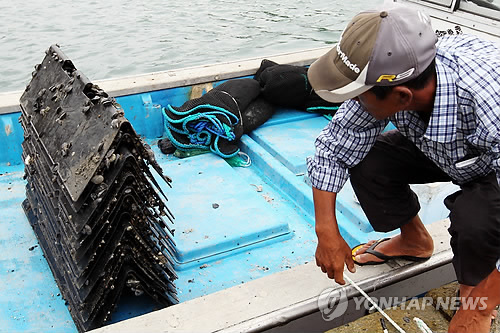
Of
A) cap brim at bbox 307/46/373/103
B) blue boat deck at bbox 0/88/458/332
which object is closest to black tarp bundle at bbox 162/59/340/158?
blue boat deck at bbox 0/88/458/332

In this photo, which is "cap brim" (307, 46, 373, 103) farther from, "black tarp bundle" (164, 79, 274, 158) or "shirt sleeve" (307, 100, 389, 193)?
"black tarp bundle" (164, 79, 274, 158)

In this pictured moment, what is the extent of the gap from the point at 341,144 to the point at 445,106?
41 centimetres

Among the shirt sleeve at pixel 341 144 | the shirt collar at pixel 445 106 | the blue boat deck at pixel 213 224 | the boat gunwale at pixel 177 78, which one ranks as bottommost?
the blue boat deck at pixel 213 224

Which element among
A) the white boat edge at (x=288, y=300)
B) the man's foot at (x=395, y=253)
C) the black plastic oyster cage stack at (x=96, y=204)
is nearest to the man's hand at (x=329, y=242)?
the white boat edge at (x=288, y=300)

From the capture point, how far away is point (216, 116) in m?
3.51

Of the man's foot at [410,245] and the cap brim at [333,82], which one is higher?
the cap brim at [333,82]

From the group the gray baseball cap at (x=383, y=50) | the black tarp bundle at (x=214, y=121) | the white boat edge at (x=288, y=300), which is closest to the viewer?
the gray baseball cap at (x=383, y=50)

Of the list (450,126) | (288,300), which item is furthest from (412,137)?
(288,300)

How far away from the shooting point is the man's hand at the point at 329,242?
183 cm

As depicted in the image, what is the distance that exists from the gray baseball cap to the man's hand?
457 millimetres

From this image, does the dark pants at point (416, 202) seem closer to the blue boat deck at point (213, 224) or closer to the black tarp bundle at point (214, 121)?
the blue boat deck at point (213, 224)

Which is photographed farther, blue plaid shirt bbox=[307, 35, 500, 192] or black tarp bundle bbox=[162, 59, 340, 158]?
black tarp bundle bbox=[162, 59, 340, 158]

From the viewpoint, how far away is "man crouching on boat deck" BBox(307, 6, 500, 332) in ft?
5.02

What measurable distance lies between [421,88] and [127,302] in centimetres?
153
